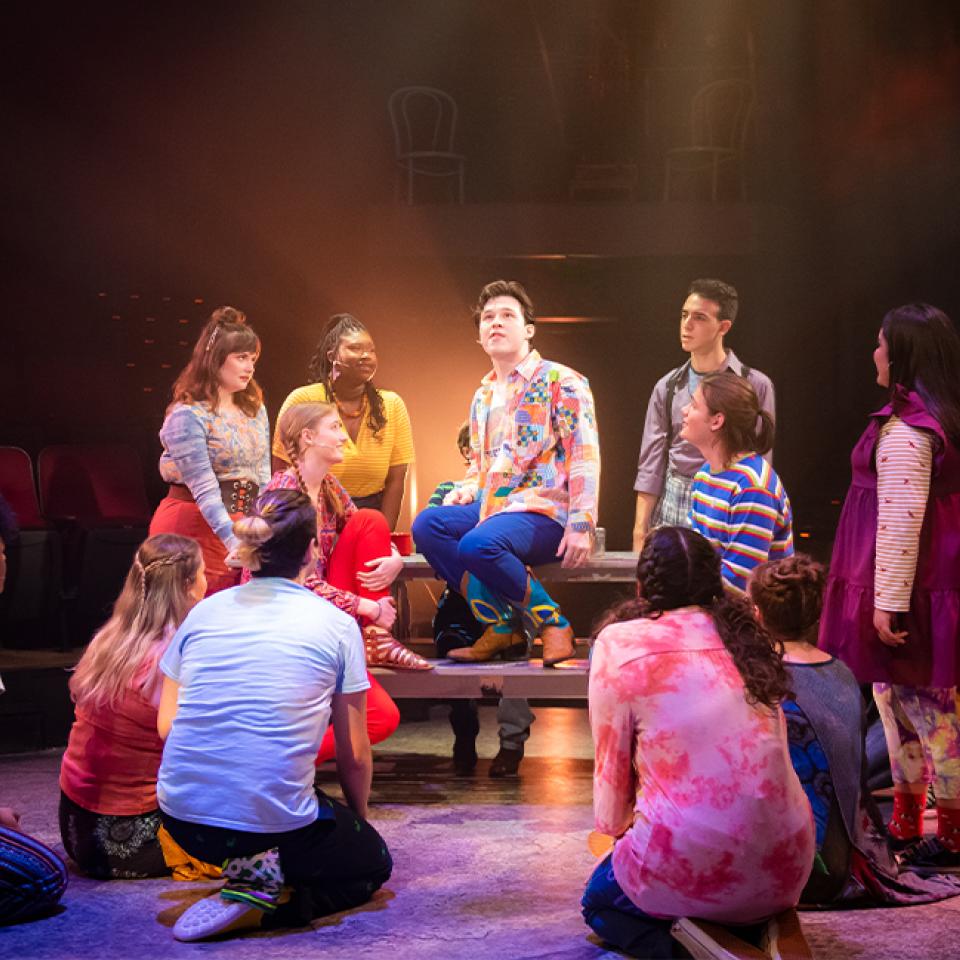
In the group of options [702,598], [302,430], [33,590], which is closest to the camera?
[702,598]

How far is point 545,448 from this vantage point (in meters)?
4.17

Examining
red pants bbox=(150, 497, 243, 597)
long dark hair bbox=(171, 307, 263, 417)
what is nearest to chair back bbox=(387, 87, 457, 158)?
long dark hair bbox=(171, 307, 263, 417)

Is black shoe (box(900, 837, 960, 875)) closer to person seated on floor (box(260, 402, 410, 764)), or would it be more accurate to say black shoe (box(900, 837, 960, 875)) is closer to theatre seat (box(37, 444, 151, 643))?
person seated on floor (box(260, 402, 410, 764))

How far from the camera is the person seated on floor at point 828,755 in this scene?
2854mm

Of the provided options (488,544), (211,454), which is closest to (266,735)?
(488,544)

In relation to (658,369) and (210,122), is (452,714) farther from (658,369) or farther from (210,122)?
(210,122)

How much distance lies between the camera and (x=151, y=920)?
9.50 ft

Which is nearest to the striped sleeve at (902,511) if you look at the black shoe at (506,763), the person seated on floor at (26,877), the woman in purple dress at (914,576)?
the woman in purple dress at (914,576)

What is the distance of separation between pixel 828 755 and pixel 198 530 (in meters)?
2.29

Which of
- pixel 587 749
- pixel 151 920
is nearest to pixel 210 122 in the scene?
pixel 587 749

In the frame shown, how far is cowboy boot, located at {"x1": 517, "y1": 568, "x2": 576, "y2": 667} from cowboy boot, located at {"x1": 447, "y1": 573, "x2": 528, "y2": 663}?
70 mm

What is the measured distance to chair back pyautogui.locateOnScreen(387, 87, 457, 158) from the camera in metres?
7.75

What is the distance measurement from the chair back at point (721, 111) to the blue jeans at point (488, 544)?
4.58 meters

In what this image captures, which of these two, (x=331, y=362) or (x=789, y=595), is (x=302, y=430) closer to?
(x=331, y=362)
